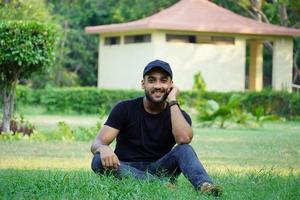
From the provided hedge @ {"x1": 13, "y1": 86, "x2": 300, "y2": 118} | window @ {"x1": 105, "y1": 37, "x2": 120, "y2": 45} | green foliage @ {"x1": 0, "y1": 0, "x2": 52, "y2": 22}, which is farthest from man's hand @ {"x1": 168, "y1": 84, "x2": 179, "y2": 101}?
window @ {"x1": 105, "y1": 37, "x2": 120, "y2": 45}

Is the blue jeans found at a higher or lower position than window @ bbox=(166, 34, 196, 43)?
lower

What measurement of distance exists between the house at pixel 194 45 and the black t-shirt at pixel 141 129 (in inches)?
884

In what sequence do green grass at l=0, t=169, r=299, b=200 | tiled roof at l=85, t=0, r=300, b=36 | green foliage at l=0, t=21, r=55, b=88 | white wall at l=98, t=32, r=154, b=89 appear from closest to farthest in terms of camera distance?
green grass at l=0, t=169, r=299, b=200 < green foliage at l=0, t=21, r=55, b=88 < tiled roof at l=85, t=0, r=300, b=36 < white wall at l=98, t=32, r=154, b=89

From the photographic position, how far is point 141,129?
7.41m

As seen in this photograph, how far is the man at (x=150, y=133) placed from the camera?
726cm

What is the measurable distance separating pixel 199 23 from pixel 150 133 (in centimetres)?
2371

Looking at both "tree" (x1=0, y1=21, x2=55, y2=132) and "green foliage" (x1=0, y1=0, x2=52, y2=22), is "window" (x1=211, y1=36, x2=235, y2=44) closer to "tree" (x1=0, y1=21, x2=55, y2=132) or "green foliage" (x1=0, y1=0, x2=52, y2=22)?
"green foliage" (x1=0, y1=0, x2=52, y2=22)

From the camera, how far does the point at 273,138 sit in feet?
54.6

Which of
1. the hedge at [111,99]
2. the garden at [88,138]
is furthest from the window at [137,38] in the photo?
the hedge at [111,99]

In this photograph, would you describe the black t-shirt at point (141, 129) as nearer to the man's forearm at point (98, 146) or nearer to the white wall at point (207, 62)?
the man's forearm at point (98, 146)

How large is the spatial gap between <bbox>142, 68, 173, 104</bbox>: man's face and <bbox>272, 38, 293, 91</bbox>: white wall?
26.7 metres

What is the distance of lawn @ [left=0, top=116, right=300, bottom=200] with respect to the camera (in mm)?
6621

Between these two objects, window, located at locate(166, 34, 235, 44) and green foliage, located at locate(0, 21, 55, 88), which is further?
window, located at locate(166, 34, 235, 44)

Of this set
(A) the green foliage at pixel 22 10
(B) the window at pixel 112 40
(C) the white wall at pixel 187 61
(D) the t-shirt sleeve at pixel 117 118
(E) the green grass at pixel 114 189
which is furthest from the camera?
(B) the window at pixel 112 40
